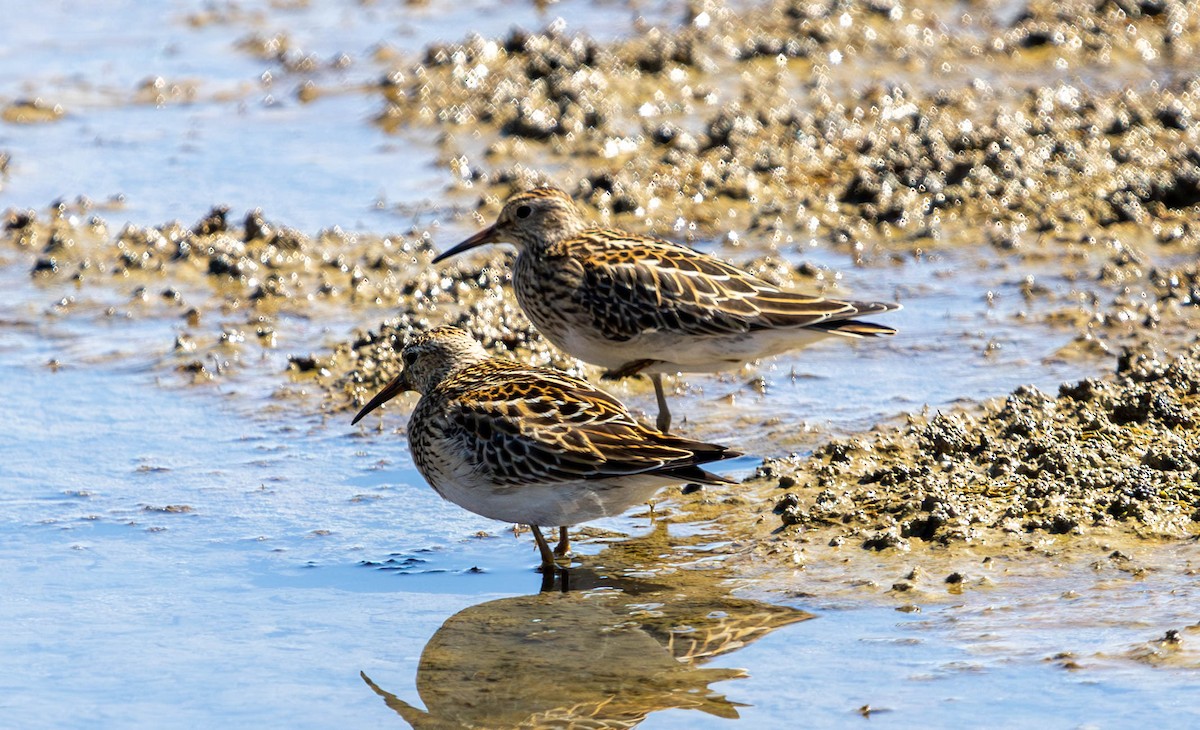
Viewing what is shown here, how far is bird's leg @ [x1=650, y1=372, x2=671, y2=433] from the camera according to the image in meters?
9.54

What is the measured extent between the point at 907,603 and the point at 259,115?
10.6 m

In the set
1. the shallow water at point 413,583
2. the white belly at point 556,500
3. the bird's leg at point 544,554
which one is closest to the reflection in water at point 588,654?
the shallow water at point 413,583

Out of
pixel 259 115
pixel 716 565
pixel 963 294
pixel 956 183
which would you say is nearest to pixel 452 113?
pixel 259 115

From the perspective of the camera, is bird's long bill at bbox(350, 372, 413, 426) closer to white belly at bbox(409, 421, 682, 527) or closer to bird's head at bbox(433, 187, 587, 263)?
white belly at bbox(409, 421, 682, 527)

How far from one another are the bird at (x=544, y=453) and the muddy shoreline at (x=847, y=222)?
859 mm

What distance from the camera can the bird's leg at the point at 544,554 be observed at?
7789mm

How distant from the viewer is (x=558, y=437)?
771cm

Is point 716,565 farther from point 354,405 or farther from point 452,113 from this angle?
point 452,113

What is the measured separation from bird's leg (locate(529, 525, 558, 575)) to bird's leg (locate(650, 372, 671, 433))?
5.92 feet

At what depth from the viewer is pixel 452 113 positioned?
611 inches

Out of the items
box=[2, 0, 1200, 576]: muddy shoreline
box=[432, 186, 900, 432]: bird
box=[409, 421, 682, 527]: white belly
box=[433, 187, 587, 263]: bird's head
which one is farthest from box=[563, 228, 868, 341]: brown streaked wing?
box=[409, 421, 682, 527]: white belly

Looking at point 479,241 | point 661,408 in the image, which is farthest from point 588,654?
point 479,241

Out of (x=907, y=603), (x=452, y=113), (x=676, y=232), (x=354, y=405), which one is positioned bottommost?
(x=907, y=603)

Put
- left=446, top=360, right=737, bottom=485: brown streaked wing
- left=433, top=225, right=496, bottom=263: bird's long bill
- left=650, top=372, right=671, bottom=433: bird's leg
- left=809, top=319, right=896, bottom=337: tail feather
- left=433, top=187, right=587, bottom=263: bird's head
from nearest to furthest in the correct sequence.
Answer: left=446, top=360, right=737, bottom=485: brown streaked wing
left=809, top=319, right=896, bottom=337: tail feather
left=650, top=372, right=671, bottom=433: bird's leg
left=433, top=187, right=587, bottom=263: bird's head
left=433, top=225, right=496, bottom=263: bird's long bill
